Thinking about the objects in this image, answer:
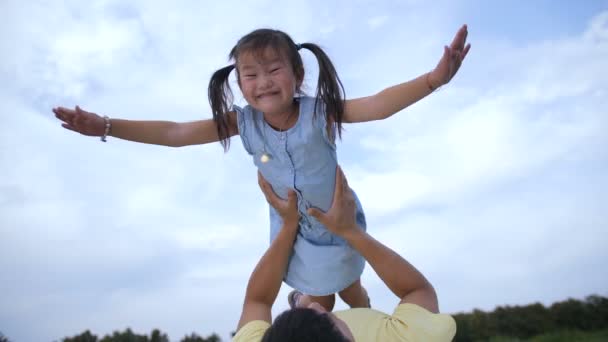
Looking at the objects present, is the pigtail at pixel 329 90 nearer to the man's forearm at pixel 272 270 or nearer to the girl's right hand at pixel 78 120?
the man's forearm at pixel 272 270

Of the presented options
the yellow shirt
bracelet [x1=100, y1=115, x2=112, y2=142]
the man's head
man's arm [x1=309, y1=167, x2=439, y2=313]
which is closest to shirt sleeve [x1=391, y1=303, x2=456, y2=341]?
the yellow shirt

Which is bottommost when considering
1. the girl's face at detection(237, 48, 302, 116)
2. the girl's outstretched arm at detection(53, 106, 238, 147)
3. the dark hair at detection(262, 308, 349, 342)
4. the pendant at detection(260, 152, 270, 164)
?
the dark hair at detection(262, 308, 349, 342)

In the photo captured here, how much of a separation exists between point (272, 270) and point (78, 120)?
1.10 metres

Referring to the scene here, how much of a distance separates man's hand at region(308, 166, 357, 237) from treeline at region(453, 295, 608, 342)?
415cm

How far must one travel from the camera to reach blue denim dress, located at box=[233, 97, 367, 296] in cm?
277

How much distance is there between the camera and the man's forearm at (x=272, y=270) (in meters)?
2.69

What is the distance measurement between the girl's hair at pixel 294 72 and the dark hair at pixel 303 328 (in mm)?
1323

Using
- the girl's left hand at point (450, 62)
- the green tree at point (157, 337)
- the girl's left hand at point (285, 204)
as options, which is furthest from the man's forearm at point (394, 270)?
the green tree at point (157, 337)

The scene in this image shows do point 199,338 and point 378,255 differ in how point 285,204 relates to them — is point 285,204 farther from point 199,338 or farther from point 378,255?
point 199,338

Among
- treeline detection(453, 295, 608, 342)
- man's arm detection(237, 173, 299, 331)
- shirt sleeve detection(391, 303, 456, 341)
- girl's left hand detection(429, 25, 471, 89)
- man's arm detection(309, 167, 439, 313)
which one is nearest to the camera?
shirt sleeve detection(391, 303, 456, 341)

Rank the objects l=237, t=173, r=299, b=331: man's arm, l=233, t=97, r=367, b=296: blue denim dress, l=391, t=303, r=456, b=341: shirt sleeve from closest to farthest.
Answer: l=391, t=303, r=456, b=341: shirt sleeve, l=237, t=173, r=299, b=331: man's arm, l=233, t=97, r=367, b=296: blue denim dress

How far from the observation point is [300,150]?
2756 mm

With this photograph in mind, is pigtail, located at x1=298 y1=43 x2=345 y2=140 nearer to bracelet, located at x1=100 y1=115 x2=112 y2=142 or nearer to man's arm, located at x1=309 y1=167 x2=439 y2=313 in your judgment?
man's arm, located at x1=309 y1=167 x2=439 y2=313

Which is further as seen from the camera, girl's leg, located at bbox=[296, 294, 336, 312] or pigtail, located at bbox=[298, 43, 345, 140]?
girl's leg, located at bbox=[296, 294, 336, 312]
